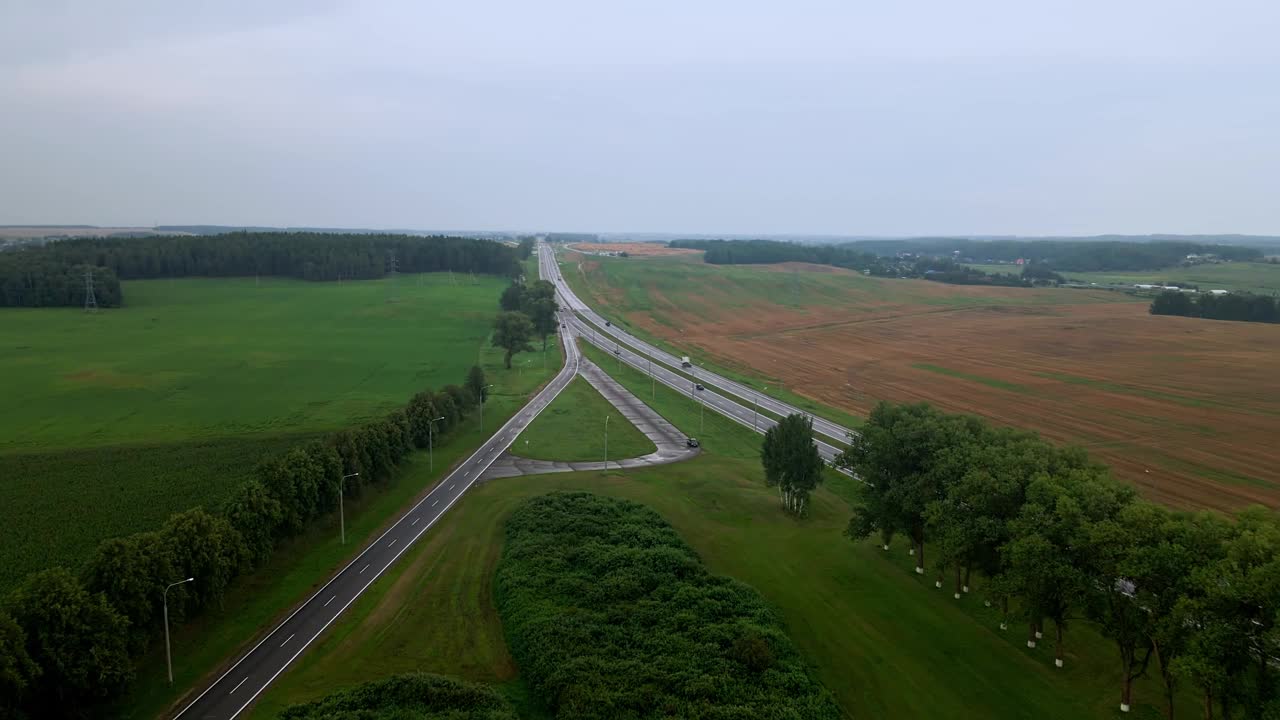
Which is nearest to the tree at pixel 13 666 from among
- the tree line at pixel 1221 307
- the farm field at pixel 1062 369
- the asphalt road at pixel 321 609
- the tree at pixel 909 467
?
the asphalt road at pixel 321 609

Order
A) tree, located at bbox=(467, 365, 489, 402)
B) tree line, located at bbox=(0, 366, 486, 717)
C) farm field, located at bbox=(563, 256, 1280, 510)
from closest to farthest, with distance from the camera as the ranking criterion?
tree line, located at bbox=(0, 366, 486, 717) < farm field, located at bbox=(563, 256, 1280, 510) < tree, located at bbox=(467, 365, 489, 402)

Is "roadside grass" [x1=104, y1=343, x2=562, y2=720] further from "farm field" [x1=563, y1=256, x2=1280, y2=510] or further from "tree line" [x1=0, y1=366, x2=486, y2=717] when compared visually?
"farm field" [x1=563, y1=256, x2=1280, y2=510]

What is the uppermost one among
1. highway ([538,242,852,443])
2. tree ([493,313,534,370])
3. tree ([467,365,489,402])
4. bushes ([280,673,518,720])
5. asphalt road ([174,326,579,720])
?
tree ([493,313,534,370])

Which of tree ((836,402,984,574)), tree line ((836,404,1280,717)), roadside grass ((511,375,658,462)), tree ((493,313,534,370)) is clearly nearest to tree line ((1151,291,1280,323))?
roadside grass ((511,375,658,462))

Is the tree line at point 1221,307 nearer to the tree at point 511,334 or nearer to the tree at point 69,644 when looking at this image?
the tree at point 511,334

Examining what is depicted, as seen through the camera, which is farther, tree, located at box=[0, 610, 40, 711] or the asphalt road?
the asphalt road

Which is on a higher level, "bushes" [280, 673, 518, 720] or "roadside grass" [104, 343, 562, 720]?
"bushes" [280, 673, 518, 720]

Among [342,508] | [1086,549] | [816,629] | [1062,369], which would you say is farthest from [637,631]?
[1062,369]
